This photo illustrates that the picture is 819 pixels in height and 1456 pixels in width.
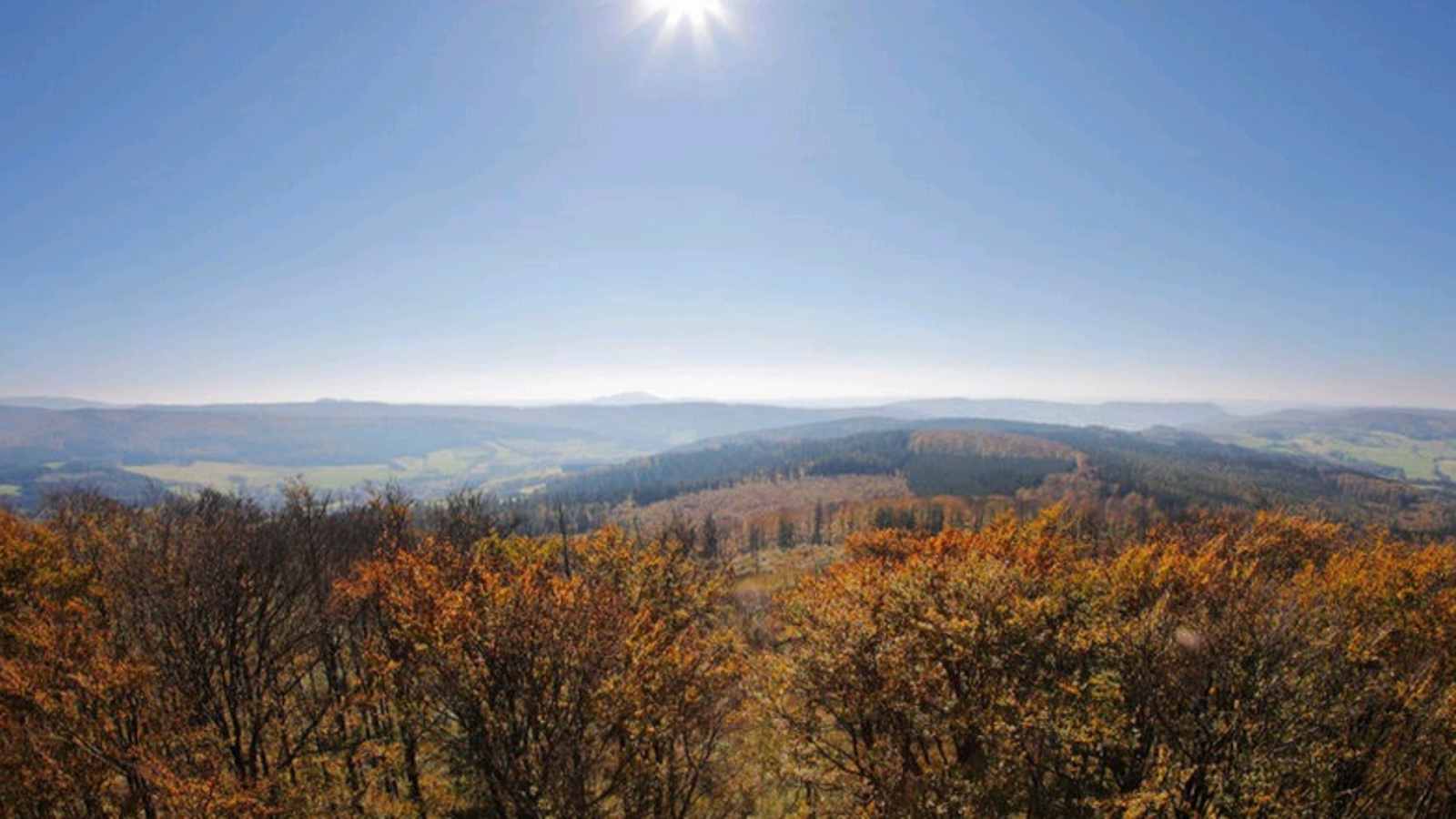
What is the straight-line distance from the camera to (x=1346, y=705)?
16.8m

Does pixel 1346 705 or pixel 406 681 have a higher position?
pixel 1346 705

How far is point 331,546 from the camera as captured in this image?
124 ft

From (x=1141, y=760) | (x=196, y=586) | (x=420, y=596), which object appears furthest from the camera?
(x=196, y=586)

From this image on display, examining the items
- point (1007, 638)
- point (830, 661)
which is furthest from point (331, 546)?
point (1007, 638)

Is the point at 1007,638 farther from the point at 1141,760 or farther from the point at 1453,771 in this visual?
the point at 1453,771

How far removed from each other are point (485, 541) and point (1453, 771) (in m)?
43.8

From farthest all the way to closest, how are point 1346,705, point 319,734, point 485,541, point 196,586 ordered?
point 485,541 → point 319,734 → point 196,586 → point 1346,705

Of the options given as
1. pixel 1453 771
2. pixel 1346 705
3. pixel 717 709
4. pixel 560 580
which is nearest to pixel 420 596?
pixel 560 580

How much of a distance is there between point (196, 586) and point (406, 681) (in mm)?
8659

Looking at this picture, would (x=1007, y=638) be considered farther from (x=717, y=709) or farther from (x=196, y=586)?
(x=196, y=586)

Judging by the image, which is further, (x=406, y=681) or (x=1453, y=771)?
(x=406, y=681)

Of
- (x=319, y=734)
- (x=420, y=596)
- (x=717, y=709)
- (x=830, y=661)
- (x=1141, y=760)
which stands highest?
(x=420, y=596)

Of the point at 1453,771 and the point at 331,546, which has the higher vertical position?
the point at 331,546

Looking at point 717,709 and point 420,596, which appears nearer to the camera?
point 420,596
